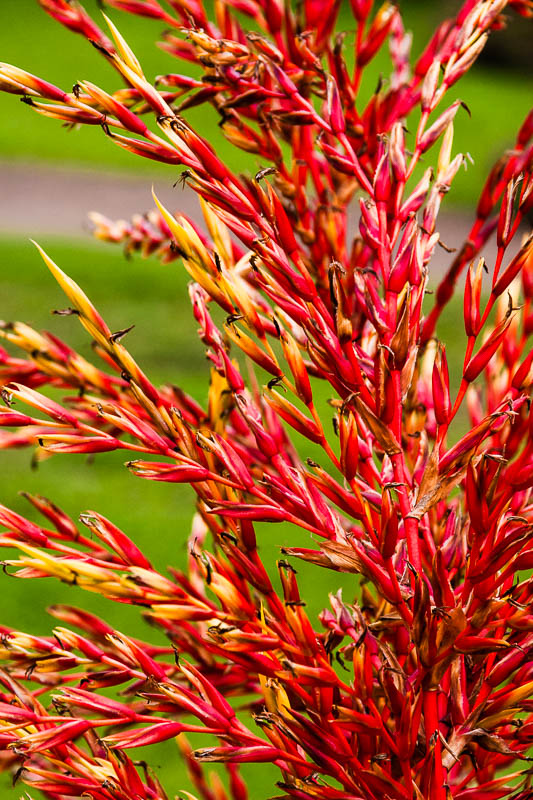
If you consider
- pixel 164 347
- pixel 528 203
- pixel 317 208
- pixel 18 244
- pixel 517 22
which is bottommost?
pixel 18 244

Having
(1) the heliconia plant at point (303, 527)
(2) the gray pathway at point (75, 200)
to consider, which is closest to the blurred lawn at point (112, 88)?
(2) the gray pathway at point (75, 200)

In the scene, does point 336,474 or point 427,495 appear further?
point 336,474

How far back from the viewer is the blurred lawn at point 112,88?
729cm

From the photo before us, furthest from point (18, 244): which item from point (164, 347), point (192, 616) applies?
point (192, 616)

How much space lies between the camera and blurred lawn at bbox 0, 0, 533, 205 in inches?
287

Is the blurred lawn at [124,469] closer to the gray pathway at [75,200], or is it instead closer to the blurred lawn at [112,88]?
the gray pathway at [75,200]

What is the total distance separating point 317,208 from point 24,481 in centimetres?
235

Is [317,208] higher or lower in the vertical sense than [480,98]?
higher

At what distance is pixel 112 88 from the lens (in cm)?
788

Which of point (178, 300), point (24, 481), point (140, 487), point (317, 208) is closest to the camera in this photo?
point (317, 208)

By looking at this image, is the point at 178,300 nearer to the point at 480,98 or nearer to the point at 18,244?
the point at 18,244

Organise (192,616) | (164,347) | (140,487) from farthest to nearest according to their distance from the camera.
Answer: (164,347) → (140,487) → (192,616)

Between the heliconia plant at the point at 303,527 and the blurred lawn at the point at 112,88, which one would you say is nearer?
the heliconia plant at the point at 303,527

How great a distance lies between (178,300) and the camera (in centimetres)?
472
